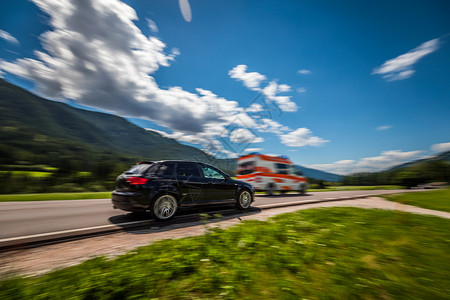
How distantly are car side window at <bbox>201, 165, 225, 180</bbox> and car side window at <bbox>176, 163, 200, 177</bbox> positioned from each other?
0.27 m

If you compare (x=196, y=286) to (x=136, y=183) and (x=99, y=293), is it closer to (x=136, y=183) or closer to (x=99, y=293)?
(x=99, y=293)

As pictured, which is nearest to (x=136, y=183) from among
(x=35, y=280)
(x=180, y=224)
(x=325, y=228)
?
(x=180, y=224)

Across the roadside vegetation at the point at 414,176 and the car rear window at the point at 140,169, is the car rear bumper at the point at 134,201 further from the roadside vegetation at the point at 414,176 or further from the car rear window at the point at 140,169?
the roadside vegetation at the point at 414,176

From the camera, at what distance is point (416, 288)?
6.22 ft

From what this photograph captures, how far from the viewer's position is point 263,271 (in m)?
2.18

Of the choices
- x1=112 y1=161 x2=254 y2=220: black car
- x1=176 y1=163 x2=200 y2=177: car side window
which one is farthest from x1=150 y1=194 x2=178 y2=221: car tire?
x1=176 y1=163 x2=200 y2=177: car side window

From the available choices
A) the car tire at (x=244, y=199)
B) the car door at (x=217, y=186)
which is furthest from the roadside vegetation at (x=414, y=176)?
the car door at (x=217, y=186)

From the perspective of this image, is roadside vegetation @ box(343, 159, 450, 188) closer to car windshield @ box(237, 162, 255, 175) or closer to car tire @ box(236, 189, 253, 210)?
car windshield @ box(237, 162, 255, 175)

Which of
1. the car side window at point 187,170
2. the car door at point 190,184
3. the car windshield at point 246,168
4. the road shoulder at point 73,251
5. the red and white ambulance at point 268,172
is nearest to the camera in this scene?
the road shoulder at point 73,251

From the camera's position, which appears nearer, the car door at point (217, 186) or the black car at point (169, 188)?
the black car at point (169, 188)

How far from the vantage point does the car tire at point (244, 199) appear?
7.06m

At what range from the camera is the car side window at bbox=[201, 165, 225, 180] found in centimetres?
645

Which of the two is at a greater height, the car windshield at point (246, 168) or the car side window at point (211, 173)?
the car windshield at point (246, 168)

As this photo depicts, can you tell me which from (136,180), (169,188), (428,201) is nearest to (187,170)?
(169,188)
